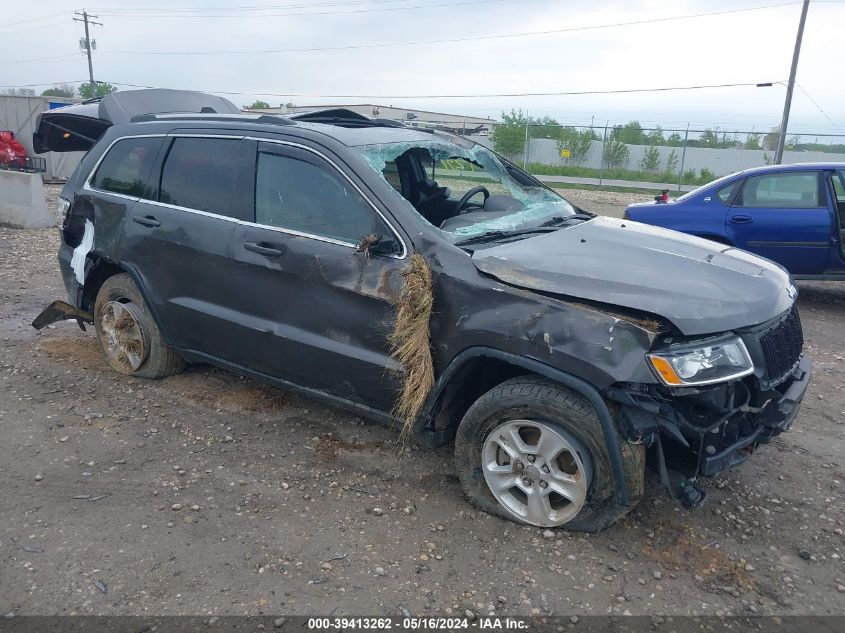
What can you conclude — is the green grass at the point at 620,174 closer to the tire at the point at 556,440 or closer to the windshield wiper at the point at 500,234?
the windshield wiper at the point at 500,234

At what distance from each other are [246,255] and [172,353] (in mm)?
1358

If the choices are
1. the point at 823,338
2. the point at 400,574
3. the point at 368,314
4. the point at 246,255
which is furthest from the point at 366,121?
the point at 823,338

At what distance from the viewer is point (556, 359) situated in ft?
9.84

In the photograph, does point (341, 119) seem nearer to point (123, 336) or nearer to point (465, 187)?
point (465, 187)

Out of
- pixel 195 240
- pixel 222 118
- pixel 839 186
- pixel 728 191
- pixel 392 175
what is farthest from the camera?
pixel 728 191

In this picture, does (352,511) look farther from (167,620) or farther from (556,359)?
(556,359)

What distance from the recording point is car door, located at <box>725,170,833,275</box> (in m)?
7.34

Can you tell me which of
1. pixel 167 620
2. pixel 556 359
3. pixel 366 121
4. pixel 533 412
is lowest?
pixel 167 620

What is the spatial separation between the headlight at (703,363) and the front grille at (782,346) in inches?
8.1

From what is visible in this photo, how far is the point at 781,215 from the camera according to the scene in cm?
749

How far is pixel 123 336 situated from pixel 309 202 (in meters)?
2.10

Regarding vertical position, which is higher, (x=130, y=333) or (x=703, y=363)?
(x=703, y=363)

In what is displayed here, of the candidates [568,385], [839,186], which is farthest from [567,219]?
[839,186]

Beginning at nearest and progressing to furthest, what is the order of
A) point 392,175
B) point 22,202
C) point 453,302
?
point 453,302
point 392,175
point 22,202
